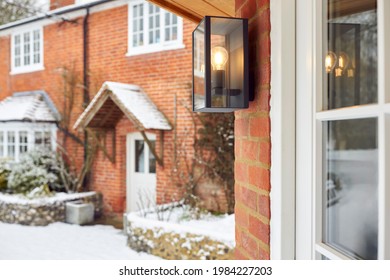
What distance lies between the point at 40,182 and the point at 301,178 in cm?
506

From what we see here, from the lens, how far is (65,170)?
545 cm

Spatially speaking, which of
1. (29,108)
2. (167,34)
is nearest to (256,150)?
(167,34)

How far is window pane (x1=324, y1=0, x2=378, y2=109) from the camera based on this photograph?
2.25ft

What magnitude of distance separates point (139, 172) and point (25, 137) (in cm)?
207

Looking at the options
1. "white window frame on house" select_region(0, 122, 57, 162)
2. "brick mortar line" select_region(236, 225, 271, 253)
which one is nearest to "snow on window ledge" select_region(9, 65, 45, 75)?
"white window frame on house" select_region(0, 122, 57, 162)

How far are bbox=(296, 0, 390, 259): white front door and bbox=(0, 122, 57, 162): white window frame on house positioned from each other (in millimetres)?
5315

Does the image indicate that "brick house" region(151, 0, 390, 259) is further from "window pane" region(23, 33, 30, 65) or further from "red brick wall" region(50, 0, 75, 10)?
"window pane" region(23, 33, 30, 65)

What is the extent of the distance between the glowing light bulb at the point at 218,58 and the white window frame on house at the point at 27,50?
5.41 metres

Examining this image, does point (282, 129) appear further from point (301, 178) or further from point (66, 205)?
point (66, 205)

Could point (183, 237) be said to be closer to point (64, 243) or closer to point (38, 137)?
point (64, 243)

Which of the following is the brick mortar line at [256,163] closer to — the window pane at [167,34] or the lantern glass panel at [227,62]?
the lantern glass panel at [227,62]

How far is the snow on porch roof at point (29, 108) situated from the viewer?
553 centimetres

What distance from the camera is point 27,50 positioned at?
19.5 ft

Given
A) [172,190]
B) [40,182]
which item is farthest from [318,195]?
[40,182]
